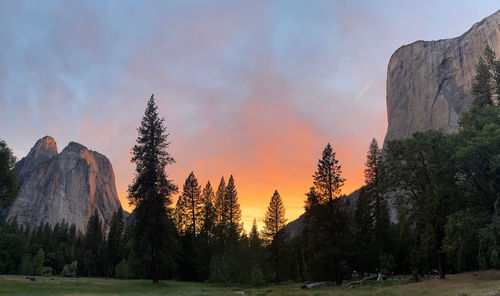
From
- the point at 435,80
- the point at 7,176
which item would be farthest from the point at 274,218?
the point at 435,80

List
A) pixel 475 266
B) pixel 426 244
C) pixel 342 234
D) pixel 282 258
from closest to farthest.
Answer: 1. pixel 426 244
2. pixel 342 234
3. pixel 475 266
4. pixel 282 258

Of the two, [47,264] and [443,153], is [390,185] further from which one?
[47,264]

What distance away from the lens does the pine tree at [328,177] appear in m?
42.9

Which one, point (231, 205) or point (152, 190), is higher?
point (231, 205)

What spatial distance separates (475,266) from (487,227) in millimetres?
32900

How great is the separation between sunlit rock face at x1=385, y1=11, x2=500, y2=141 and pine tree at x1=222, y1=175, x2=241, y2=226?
A: 3436 inches

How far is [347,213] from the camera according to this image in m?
48.4

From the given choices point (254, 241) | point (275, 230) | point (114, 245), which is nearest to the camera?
point (254, 241)

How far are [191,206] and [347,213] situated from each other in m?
31.2

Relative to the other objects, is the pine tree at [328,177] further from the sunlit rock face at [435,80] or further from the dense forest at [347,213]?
the sunlit rock face at [435,80]

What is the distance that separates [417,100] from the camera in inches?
5822

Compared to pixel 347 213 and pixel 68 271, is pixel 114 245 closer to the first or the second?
pixel 68 271

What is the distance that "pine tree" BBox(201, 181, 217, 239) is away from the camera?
218 feet

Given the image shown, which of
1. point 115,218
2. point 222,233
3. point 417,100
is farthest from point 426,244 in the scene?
point 417,100
